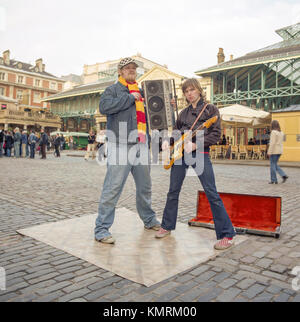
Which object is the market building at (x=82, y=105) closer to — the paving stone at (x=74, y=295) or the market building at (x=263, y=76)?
the market building at (x=263, y=76)

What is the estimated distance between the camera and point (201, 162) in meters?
3.12

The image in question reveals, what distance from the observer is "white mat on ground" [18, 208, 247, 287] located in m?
2.56

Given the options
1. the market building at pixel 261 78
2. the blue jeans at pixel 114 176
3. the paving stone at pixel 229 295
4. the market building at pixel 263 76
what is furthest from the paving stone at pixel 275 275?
the market building at pixel 263 76

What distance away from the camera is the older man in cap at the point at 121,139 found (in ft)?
10.6

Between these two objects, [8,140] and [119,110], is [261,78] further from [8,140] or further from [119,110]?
[119,110]

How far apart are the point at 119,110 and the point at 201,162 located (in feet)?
3.35

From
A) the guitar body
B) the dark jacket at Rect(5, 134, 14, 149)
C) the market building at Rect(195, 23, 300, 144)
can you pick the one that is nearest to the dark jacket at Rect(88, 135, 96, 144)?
the dark jacket at Rect(5, 134, 14, 149)

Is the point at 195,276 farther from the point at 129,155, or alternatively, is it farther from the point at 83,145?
the point at 83,145

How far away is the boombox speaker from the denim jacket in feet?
1.16

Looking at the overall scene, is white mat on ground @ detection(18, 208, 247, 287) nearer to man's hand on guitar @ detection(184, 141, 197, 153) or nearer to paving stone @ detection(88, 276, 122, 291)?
paving stone @ detection(88, 276, 122, 291)

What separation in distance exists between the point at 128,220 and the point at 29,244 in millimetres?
1391

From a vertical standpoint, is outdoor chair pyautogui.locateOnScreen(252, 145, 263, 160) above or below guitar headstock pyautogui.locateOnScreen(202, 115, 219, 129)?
below

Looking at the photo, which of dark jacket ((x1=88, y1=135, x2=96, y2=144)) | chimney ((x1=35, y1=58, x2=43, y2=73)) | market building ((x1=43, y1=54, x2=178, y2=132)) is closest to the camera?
dark jacket ((x1=88, y1=135, x2=96, y2=144))
